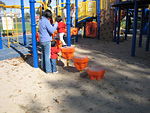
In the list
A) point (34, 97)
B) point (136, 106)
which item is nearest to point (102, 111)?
point (136, 106)

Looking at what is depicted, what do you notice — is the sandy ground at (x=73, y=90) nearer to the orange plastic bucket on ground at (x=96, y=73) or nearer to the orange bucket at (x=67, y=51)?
the orange plastic bucket on ground at (x=96, y=73)

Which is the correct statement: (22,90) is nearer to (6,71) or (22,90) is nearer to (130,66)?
(6,71)

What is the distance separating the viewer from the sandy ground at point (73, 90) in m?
2.92

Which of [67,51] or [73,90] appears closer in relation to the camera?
[73,90]

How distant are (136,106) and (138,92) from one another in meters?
0.66

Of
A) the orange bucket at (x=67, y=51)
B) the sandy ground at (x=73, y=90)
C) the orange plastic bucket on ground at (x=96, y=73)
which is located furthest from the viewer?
the orange bucket at (x=67, y=51)

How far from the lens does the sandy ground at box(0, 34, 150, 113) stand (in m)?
2.92

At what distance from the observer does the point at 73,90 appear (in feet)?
11.9

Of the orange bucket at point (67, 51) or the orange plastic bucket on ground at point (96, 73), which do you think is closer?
the orange plastic bucket on ground at point (96, 73)

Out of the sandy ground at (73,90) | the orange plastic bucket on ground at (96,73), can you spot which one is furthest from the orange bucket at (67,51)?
the orange plastic bucket on ground at (96,73)

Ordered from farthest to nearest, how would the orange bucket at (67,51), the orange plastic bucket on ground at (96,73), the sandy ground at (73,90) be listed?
the orange bucket at (67,51) → the orange plastic bucket on ground at (96,73) → the sandy ground at (73,90)

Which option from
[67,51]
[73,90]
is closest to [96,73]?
[73,90]

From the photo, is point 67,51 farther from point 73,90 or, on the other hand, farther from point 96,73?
point 73,90

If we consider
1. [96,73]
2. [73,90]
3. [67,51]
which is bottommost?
[73,90]
